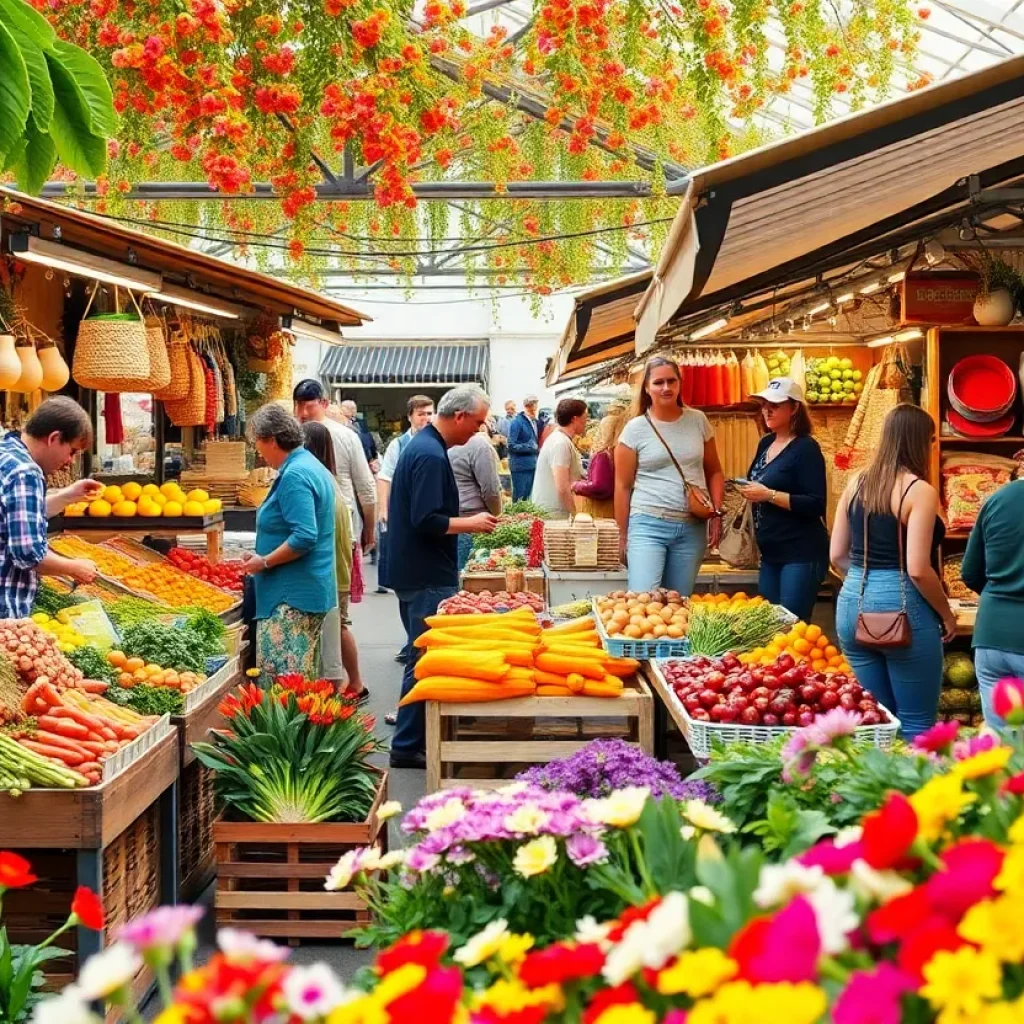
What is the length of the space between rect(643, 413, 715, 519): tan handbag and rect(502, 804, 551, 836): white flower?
15.0 feet

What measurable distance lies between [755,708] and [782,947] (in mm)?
2787

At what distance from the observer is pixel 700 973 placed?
3.42ft

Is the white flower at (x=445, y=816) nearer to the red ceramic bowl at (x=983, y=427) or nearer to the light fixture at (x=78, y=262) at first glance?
the light fixture at (x=78, y=262)

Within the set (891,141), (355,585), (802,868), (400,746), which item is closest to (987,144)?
(891,141)

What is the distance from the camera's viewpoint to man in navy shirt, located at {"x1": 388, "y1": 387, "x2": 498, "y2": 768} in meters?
6.45

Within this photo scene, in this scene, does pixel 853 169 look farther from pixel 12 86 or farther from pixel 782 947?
pixel 782 947

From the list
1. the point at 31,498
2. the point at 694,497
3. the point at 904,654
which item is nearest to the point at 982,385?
the point at 694,497

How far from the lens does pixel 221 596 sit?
24.5 feet

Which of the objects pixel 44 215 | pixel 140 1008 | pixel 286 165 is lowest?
pixel 140 1008

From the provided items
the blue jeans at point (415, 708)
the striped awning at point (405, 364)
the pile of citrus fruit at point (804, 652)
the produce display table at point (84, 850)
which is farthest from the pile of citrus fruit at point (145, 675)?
the striped awning at point (405, 364)

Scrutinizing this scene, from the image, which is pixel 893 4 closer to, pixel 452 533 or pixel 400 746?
pixel 452 533

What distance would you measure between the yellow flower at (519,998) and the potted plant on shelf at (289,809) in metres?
3.27

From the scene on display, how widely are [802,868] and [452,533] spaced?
17.8ft

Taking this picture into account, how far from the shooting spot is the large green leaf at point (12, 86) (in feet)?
7.29
